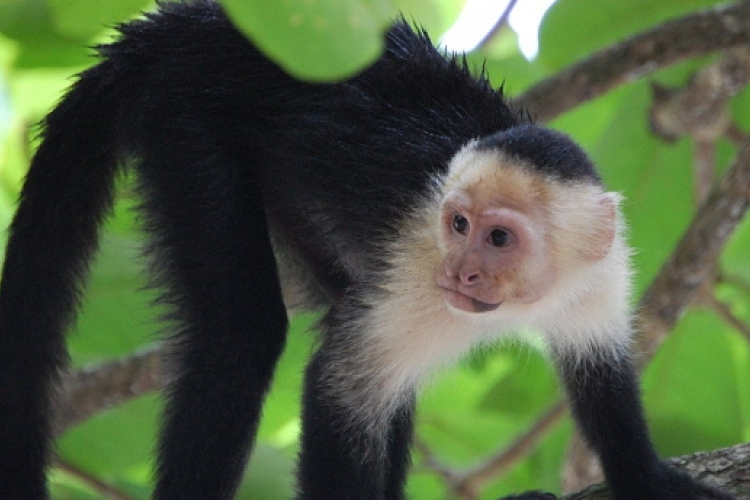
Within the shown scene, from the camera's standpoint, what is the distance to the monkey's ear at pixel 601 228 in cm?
342

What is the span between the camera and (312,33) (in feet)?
7.09

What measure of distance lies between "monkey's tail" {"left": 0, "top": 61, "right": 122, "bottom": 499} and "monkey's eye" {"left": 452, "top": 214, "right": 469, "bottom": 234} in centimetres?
109

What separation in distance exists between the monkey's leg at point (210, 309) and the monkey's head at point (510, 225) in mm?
534

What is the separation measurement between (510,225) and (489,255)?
0.11 m

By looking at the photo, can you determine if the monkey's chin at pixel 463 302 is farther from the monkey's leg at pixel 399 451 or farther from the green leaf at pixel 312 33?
the green leaf at pixel 312 33

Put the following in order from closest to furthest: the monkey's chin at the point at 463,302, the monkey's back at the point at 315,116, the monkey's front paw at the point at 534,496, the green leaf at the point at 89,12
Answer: the green leaf at the point at 89,12, the monkey's chin at the point at 463,302, the monkey's front paw at the point at 534,496, the monkey's back at the point at 315,116

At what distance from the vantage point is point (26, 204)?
3562 mm

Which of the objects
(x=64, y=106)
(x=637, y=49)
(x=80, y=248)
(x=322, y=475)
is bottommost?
(x=322, y=475)

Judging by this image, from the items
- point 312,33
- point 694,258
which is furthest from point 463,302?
point 312,33

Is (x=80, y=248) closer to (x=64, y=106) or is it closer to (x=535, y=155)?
(x=64, y=106)

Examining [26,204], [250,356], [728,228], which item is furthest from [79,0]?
[728,228]

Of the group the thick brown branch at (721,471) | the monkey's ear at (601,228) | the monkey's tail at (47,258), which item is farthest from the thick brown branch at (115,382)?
the thick brown branch at (721,471)

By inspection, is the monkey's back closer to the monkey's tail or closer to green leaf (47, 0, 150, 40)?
the monkey's tail

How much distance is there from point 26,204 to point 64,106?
335 millimetres
